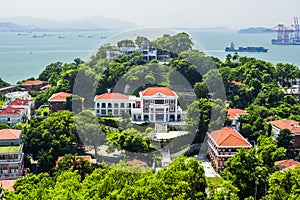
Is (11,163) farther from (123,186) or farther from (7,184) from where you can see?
(123,186)

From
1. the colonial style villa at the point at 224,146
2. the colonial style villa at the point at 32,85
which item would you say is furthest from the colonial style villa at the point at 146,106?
the colonial style villa at the point at 32,85

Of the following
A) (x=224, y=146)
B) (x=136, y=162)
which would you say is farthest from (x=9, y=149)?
(x=224, y=146)

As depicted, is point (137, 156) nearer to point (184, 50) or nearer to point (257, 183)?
point (257, 183)

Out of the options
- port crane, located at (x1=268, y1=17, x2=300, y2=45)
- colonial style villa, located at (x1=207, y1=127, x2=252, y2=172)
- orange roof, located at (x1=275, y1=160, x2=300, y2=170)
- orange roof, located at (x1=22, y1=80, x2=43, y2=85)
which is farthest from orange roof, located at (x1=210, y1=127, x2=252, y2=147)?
port crane, located at (x1=268, y1=17, x2=300, y2=45)

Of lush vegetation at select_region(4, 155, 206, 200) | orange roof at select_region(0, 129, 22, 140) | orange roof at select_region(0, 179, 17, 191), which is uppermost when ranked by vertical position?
orange roof at select_region(0, 129, 22, 140)

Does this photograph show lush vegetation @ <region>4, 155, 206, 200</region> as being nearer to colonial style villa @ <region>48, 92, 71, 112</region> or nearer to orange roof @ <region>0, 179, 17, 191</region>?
orange roof @ <region>0, 179, 17, 191</region>

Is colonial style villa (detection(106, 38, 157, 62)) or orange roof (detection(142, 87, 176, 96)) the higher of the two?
colonial style villa (detection(106, 38, 157, 62))

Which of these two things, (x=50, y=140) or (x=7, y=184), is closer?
(x=7, y=184)
